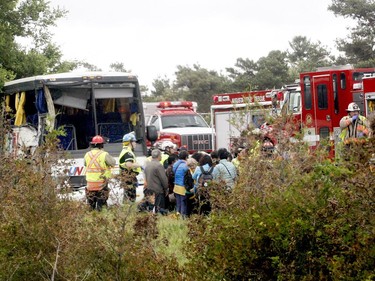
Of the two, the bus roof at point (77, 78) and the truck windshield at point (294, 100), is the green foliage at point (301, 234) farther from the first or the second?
the truck windshield at point (294, 100)

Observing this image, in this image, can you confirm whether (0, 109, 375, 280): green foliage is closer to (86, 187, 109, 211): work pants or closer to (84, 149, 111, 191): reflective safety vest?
(86, 187, 109, 211): work pants

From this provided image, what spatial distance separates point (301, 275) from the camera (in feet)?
20.6

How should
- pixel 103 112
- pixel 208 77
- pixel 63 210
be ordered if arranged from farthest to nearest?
pixel 208 77 < pixel 103 112 < pixel 63 210

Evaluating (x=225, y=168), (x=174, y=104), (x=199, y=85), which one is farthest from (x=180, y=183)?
(x=199, y=85)

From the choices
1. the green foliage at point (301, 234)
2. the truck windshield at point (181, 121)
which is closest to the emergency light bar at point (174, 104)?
the truck windshield at point (181, 121)

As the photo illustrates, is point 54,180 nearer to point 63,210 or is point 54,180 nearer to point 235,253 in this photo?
point 63,210

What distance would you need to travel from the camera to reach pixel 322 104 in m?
25.8

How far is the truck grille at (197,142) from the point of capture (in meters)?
32.0

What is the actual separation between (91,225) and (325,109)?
18.4 m

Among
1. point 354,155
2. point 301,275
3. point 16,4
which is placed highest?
point 16,4

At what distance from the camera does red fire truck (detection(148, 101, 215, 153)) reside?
32.2 meters

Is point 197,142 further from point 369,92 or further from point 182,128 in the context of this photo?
point 369,92

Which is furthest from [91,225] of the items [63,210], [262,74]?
[262,74]

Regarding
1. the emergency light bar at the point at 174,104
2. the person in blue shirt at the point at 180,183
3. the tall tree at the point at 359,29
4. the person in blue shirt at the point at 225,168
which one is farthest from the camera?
the tall tree at the point at 359,29
